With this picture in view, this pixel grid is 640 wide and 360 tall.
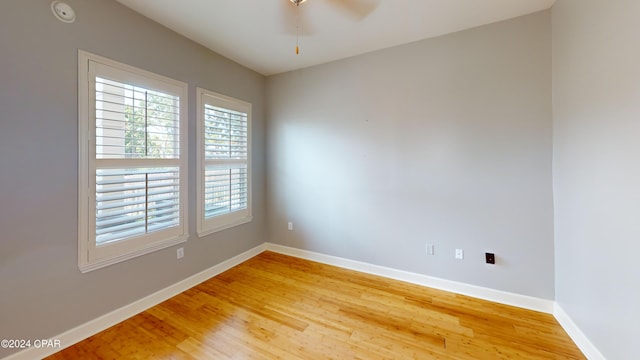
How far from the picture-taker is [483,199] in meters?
2.42

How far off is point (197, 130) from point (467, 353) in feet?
10.8

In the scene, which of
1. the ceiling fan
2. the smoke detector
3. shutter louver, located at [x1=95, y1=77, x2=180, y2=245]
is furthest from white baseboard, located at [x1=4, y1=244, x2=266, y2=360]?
the ceiling fan

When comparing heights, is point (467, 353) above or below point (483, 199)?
below

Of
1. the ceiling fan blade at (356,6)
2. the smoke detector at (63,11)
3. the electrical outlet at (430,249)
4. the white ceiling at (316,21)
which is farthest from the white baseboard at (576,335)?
the smoke detector at (63,11)

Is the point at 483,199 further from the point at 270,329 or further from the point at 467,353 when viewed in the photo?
the point at 270,329

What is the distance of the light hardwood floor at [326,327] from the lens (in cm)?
175

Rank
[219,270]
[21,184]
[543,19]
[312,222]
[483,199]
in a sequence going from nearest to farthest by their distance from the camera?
[21,184] < [543,19] < [483,199] < [219,270] < [312,222]

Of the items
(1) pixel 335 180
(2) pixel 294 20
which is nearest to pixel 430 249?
(1) pixel 335 180

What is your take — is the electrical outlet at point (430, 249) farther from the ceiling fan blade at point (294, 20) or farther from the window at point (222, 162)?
the ceiling fan blade at point (294, 20)

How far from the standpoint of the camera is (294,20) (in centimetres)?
233

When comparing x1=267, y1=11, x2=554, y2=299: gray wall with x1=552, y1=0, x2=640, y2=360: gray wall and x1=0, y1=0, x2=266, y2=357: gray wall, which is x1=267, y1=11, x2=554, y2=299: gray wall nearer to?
x1=552, y1=0, x2=640, y2=360: gray wall

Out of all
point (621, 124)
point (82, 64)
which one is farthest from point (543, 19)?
point (82, 64)

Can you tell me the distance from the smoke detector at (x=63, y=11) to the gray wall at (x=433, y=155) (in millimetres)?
2265

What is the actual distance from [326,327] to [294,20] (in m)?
2.90
